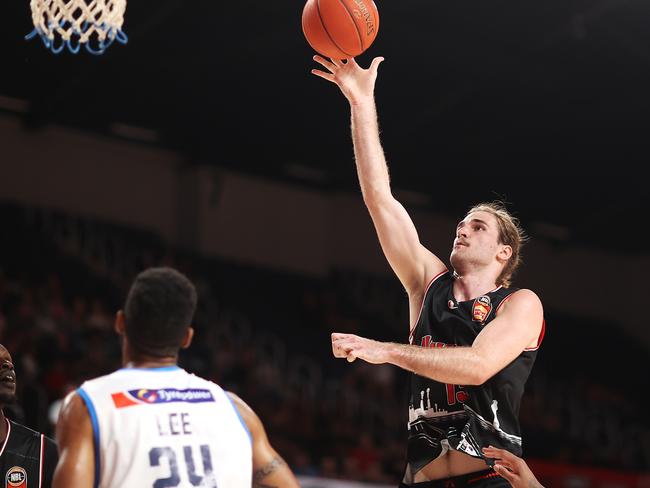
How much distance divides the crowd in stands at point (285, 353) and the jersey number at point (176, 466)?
6073 millimetres

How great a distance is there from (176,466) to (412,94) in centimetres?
1317

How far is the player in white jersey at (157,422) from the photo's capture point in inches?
126

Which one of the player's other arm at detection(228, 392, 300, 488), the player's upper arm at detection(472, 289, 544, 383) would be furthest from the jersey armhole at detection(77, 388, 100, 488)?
the player's upper arm at detection(472, 289, 544, 383)

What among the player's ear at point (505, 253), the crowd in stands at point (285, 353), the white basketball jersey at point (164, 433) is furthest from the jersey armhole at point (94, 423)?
the crowd in stands at point (285, 353)

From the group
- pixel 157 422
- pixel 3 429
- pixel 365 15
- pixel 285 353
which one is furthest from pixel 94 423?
pixel 285 353

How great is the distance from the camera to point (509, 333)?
4258mm

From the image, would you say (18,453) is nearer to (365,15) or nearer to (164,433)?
(164,433)

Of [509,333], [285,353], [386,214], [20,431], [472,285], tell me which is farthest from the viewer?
[285,353]

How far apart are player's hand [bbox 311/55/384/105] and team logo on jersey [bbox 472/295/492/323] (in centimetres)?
127

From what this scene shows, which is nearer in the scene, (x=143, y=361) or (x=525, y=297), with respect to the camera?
(x=143, y=361)

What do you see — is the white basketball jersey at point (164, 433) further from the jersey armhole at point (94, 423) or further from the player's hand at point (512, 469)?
the player's hand at point (512, 469)

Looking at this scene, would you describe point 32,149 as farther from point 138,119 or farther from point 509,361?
point 509,361

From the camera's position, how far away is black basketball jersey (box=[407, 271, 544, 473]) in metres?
4.35

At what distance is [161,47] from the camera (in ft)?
47.4
